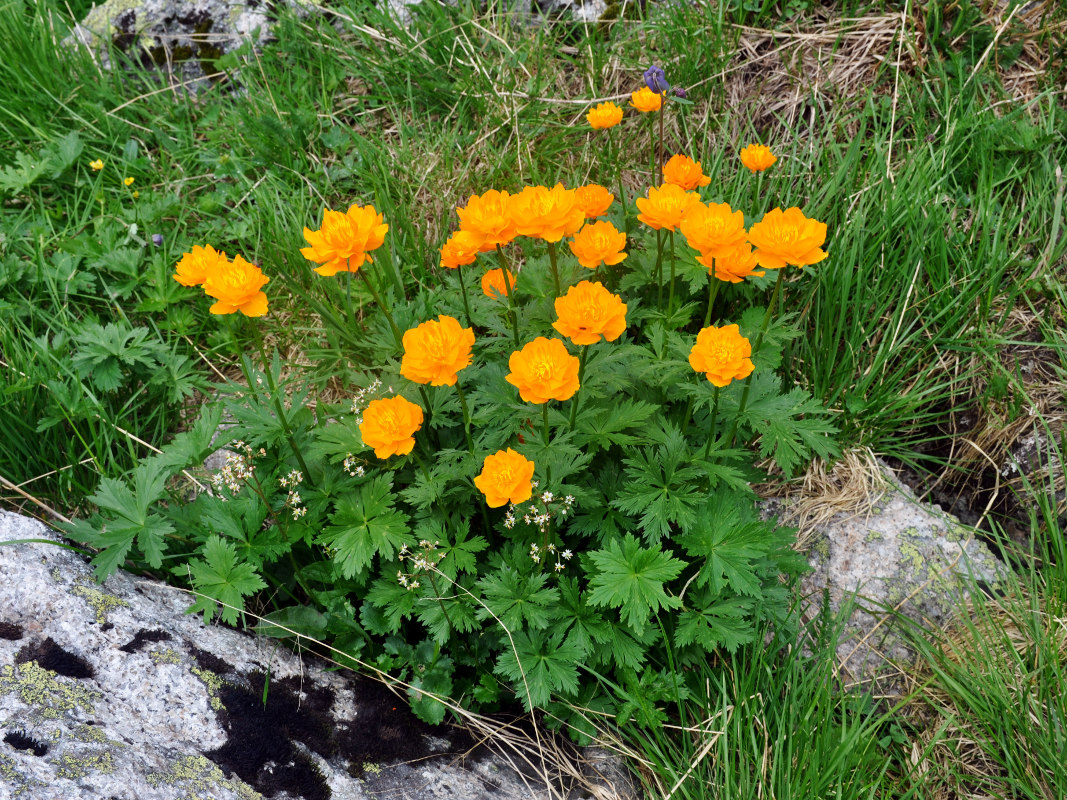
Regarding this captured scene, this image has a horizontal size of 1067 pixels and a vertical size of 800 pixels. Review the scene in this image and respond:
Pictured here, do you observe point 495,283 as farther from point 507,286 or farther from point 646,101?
point 646,101

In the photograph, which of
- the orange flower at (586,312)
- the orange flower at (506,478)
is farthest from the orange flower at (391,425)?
the orange flower at (586,312)

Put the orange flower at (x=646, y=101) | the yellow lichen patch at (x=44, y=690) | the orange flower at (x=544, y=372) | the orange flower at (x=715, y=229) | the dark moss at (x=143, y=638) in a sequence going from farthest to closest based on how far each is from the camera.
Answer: the orange flower at (x=646, y=101)
the orange flower at (x=715, y=229)
the dark moss at (x=143, y=638)
the orange flower at (x=544, y=372)
the yellow lichen patch at (x=44, y=690)

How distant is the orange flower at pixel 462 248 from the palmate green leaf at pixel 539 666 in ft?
3.73

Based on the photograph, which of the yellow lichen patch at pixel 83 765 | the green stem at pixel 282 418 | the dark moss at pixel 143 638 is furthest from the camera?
the green stem at pixel 282 418

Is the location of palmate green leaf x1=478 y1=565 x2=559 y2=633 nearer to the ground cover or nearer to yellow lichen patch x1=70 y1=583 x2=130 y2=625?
the ground cover

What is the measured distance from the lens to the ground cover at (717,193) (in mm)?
2264

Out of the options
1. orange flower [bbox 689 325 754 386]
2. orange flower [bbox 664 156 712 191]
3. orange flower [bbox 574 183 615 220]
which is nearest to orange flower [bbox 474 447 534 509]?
orange flower [bbox 689 325 754 386]

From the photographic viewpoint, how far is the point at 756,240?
1.96 meters

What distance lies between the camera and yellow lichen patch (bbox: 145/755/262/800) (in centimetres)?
158

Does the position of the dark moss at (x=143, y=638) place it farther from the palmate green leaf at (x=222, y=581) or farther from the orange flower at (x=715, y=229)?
the orange flower at (x=715, y=229)

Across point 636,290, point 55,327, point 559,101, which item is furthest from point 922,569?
point 55,327

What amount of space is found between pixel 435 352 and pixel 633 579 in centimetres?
83

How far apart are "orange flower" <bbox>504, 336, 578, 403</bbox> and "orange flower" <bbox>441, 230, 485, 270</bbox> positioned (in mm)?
459

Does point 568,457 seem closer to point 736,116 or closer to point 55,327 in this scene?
point 736,116
